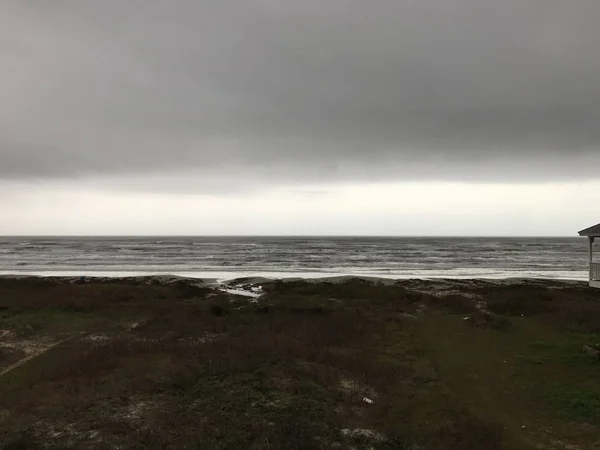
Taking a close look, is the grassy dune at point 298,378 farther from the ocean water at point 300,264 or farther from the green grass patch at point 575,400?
the ocean water at point 300,264

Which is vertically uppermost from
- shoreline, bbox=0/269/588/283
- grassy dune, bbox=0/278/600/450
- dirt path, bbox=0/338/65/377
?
grassy dune, bbox=0/278/600/450

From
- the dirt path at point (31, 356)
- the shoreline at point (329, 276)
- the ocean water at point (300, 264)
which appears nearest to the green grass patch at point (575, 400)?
the dirt path at point (31, 356)

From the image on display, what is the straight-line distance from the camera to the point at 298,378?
1145cm

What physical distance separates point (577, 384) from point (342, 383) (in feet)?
20.9

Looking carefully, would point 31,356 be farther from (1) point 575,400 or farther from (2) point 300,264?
(2) point 300,264

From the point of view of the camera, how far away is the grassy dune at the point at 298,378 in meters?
8.36

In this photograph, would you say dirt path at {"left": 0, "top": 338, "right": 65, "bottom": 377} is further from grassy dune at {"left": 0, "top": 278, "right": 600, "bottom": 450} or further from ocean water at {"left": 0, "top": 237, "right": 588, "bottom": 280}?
ocean water at {"left": 0, "top": 237, "right": 588, "bottom": 280}

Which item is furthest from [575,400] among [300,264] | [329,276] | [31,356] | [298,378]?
[300,264]

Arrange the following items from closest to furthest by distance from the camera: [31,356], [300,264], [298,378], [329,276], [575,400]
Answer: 1. [575,400]
2. [298,378]
3. [31,356]
4. [329,276]
5. [300,264]

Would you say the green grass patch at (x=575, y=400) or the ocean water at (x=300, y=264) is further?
the ocean water at (x=300, y=264)

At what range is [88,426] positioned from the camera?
335 inches

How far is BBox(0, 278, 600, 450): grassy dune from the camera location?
8359mm

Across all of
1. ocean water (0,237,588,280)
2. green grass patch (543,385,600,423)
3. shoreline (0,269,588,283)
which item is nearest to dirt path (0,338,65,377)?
green grass patch (543,385,600,423)

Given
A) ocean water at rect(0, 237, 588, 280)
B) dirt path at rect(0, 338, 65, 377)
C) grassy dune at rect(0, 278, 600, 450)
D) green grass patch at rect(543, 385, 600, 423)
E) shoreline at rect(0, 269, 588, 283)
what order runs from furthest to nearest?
ocean water at rect(0, 237, 588, 280) < shoreline at rect(0, 269, 588, 283) < dirt path at rect(0, 338, 65, 377) < green grass patch at rect(543, 385, 600, 423) < grassy dune at rect(0, 278, 600, 450)
